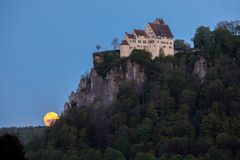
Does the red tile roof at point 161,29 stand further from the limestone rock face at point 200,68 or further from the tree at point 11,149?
the tree at point 11,149

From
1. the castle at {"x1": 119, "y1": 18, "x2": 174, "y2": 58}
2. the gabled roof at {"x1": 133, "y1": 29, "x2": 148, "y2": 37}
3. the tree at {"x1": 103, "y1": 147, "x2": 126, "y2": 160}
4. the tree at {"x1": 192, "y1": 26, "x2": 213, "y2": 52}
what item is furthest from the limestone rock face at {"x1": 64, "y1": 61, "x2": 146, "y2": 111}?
the tree at {"x1": 103, "y1": 147, "x2": 126, "y2": 160}

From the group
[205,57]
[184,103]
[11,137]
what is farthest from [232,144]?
[11,137]

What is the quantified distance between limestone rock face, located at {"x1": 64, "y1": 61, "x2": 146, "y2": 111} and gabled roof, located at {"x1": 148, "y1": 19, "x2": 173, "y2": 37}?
5690 mm

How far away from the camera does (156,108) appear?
92125mm

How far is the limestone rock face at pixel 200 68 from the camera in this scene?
95062mm

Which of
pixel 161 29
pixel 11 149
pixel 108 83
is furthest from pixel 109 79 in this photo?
pixel 11 149

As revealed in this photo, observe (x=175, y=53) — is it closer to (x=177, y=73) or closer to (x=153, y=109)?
(x=177, y=73)

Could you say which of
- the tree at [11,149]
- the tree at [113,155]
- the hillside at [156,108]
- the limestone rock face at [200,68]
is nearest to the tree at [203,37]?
the hillside at [156,108]

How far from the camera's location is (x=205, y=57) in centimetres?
9631

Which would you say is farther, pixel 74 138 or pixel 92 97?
pixel 92 97

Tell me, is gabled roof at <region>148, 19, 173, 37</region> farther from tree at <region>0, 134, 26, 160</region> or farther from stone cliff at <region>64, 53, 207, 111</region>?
tree at <region>0, 134, 26, 160</region>

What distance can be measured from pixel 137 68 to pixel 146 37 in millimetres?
4748

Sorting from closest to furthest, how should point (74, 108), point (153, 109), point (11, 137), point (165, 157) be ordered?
point (11, 137) → point (165, 157) → point (153, 109) → point (74, 108)

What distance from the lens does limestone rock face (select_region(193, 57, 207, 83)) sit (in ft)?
312
